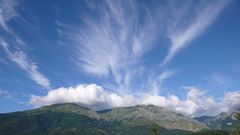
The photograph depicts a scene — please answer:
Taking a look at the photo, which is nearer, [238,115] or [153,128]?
[153,128]

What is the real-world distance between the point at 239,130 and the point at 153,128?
2789 inches

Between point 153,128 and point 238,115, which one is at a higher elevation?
point 238,115

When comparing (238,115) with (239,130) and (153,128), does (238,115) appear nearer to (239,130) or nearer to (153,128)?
(239,130)

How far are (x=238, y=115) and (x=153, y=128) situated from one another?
76464 mm

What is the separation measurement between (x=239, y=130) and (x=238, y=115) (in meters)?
9.39

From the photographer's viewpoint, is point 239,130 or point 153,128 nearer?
point 153,128

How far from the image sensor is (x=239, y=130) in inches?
5630

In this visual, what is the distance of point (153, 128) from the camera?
92.2 m

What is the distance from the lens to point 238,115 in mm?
149625

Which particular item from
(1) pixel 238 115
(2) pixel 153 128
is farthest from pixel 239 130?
(2) pixel 153 128
